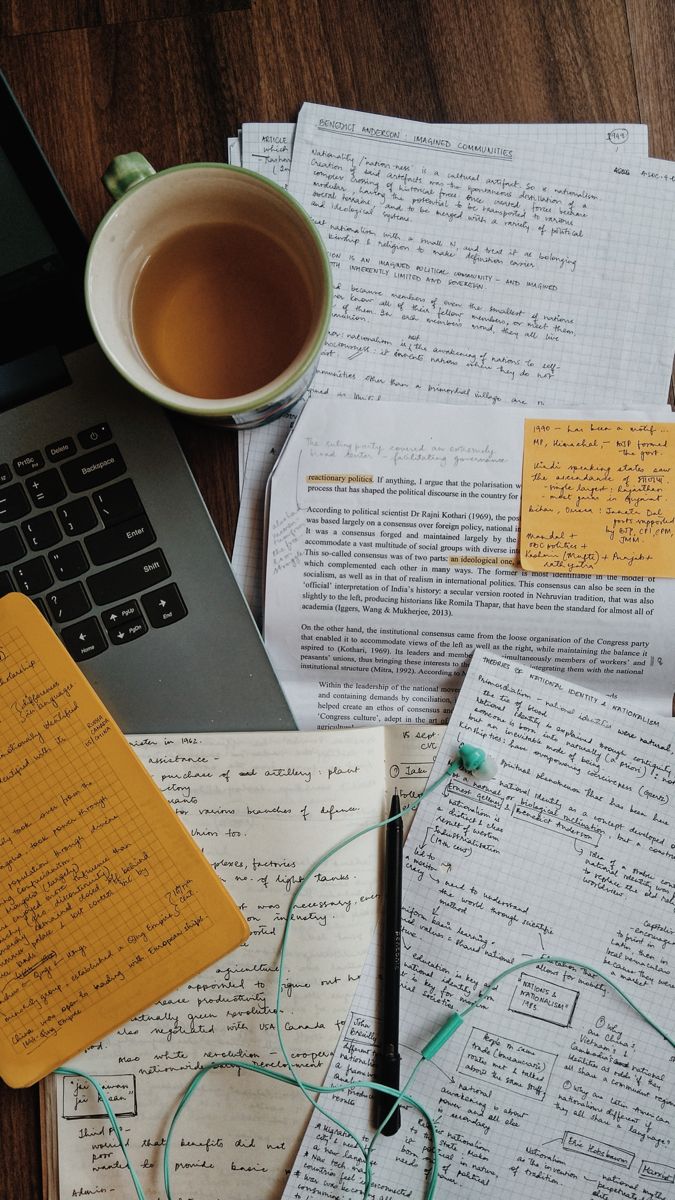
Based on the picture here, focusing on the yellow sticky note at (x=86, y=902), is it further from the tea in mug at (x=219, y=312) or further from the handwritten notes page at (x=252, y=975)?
the tea in mug at (x=219, y=312)

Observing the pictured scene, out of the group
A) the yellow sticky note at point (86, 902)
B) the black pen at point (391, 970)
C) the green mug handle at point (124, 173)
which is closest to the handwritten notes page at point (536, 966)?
the black pen at point (391, 970)

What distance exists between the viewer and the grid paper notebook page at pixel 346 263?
24.3 inches

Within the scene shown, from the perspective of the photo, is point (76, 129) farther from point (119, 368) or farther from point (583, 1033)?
point (583, 1033)

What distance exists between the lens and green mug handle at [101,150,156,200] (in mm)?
516

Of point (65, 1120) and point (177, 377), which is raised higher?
point (177, 377)

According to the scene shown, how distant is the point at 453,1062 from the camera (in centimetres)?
58

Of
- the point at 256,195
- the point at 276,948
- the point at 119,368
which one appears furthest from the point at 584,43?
the point at 276,948

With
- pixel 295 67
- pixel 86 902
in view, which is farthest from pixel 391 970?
pixel 295 67

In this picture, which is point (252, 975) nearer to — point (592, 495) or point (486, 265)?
point (592, 495)

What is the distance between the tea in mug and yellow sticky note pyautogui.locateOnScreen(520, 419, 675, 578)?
0.60 ft

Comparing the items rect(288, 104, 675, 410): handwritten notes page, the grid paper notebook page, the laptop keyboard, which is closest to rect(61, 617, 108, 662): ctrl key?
the laptop keyboard

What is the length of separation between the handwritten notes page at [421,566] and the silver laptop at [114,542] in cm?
4

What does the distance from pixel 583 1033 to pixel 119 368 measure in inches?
19.9

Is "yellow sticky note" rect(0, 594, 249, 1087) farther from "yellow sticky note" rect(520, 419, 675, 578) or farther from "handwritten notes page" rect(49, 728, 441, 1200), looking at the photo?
"yellow sticky note" rect(520, 419, 675, 578)
